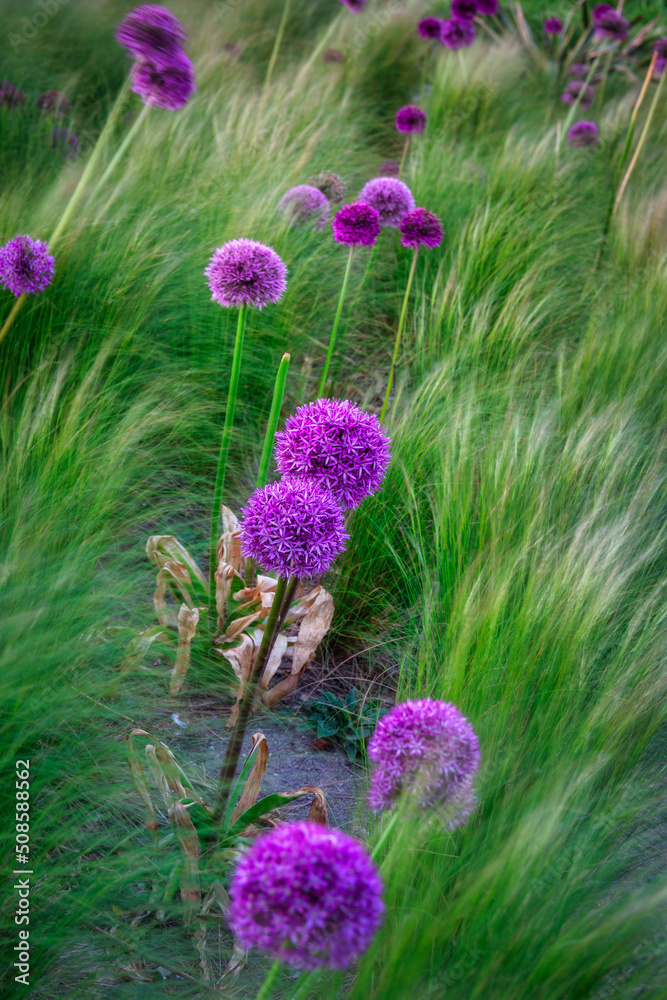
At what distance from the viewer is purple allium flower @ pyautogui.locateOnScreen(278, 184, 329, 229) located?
2748 mm

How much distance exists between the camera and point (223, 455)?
172cm

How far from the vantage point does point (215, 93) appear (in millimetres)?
4453

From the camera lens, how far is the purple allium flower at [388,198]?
2.41 m

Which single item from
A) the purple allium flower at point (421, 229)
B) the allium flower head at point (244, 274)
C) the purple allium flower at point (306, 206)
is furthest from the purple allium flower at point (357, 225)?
the purple allium flower at point (306, 206)

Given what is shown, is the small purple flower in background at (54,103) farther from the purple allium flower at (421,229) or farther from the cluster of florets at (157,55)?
the purple allium flower at (421,229)

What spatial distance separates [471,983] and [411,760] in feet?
1.07

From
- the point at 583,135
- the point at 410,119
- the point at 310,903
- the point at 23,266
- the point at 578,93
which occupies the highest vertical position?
the point at 578,93

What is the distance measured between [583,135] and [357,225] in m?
3.45

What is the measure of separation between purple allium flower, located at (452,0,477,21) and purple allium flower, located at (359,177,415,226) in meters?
2.83

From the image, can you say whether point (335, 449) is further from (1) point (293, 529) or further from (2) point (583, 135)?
(2) point (583, 135)

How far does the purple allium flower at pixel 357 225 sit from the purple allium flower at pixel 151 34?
2.27 feet

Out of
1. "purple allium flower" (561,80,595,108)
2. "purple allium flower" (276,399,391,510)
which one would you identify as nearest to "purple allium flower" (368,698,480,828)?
"purple allium flower" (276,399,391,510)

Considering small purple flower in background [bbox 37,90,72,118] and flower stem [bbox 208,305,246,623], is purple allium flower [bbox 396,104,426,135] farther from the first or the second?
flower stem [bbox 208,305,246,623]

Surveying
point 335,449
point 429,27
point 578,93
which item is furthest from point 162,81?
point 578,93
